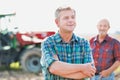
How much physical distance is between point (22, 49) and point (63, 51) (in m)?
11.2

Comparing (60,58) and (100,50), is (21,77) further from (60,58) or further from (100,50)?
(60,58)

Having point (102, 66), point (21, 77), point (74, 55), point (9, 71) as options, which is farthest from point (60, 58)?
point (9, 71)

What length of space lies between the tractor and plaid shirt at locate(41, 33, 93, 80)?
10418mm

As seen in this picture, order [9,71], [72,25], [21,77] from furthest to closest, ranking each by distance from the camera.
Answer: [9,71] → [21,77] → [72,25]

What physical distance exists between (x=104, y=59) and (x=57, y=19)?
84.4 inches

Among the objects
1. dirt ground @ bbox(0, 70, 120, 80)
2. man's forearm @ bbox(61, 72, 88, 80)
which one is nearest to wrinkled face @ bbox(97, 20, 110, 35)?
man's forearm @ bbox(61, 72, 88, 80)

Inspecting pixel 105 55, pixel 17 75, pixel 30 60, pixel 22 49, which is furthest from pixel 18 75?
pixel 105 55

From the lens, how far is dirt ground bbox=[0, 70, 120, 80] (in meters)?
13.2

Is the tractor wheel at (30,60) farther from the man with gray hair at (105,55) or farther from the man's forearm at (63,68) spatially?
the man's forearm at (63,68)

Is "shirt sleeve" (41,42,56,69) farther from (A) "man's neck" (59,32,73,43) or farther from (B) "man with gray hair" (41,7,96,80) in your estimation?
(A) "man's neck" (59,32,73,43)

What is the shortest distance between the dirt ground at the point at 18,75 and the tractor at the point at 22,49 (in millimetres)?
243

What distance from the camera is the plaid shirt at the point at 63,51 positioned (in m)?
3.48

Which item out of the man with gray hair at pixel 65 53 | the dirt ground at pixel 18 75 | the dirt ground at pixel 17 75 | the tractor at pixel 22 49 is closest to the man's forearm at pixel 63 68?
the man with gray hair at pixel 65 53

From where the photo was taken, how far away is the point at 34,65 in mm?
14242
